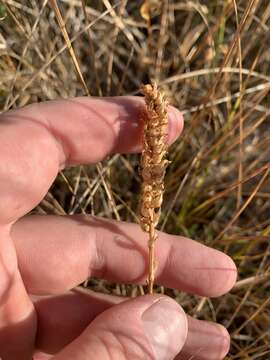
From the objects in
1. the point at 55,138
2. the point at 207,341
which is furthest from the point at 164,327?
the point at 55,138

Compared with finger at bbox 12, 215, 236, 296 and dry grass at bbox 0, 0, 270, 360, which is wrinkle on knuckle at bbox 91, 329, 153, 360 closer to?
finger at bbox 12, 215, 236, 296

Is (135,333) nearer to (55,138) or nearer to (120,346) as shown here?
(120,346)

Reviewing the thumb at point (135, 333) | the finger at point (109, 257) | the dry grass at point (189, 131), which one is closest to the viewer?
the thumb at point (135, 333)

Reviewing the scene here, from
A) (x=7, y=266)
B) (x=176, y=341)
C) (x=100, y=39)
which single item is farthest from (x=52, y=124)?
(x=100, y=39)

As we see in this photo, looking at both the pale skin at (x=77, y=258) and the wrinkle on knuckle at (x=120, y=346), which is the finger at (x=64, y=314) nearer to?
the pale skin at (x=77, y=258)

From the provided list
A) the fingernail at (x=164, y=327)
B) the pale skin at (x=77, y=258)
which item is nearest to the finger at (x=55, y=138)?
the pale skin at (x=77, y=258)

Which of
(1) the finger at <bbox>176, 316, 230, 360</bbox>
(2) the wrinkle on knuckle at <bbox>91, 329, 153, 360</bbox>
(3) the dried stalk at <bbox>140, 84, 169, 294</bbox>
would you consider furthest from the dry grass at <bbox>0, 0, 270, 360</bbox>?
(2) the wrinkle on knuckle at <bbox>91, 329, 153, 360</bbox>
